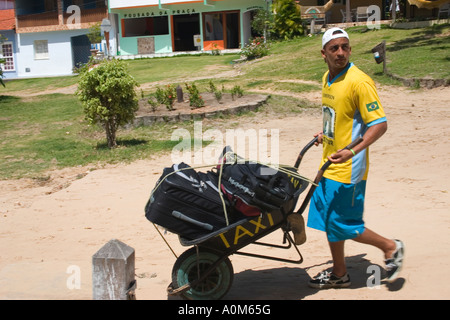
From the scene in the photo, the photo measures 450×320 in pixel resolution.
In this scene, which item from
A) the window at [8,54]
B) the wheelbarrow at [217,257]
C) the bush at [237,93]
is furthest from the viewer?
the window at [8,54]

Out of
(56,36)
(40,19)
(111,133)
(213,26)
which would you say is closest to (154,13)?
(213,26)

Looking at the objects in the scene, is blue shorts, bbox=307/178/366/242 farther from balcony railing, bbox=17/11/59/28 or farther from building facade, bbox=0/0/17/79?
building facade, bbox=0/0/17/79

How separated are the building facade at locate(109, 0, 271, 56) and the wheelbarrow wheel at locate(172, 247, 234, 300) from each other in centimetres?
2737

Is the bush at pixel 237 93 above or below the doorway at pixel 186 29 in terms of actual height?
below

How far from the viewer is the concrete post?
3.55 meters

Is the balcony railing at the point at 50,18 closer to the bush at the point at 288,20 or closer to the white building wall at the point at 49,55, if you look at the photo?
the white building wall at the point at 49,55

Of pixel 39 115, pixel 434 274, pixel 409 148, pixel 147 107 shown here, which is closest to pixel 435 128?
pixel 409 148

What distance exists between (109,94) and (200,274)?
23.6ft

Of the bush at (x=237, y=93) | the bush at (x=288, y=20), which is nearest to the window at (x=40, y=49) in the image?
the bush at (x=288, y=20)

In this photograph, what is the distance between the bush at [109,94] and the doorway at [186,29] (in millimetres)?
24396

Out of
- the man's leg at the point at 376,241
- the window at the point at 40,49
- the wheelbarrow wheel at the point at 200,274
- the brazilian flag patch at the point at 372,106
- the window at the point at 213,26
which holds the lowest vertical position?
the wheelbarrow wheel at the point at 200,274

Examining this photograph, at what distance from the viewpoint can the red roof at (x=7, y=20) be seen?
35469 millimetres

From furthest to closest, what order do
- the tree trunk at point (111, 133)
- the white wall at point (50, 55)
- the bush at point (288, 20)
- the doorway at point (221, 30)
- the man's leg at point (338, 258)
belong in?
the white wall at point (50, 55) < the doorway at point (221, 30) < the bush at point (288, 20) < the tree trunk at point (111, 133) < the man's leg at point (338, 258)

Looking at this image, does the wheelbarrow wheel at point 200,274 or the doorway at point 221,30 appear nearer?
the wheelbarrow wheel at point 200,274
